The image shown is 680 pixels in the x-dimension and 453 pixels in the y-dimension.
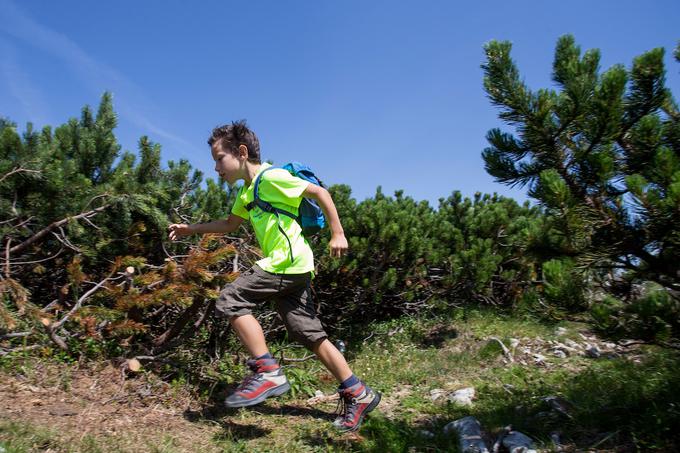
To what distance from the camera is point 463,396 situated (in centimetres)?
340

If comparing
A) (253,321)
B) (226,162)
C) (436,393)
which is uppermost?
(226,162)

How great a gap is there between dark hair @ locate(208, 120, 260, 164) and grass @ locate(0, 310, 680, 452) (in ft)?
5.63

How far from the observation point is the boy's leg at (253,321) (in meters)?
2.73

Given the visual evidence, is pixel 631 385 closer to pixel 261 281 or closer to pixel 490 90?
pixel 490 90

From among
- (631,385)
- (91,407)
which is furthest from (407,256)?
(91,407)

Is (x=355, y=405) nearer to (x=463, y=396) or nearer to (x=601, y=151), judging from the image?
(x=463, y=396)

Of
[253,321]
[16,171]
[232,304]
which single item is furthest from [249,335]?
[16,171]

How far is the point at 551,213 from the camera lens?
7.31 feet

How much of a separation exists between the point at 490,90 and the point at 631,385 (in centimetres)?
210

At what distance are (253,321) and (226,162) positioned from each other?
41.1 inches

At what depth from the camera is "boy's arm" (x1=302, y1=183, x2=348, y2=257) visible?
269cm

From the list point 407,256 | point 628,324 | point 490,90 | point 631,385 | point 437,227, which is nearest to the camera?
point 628,324

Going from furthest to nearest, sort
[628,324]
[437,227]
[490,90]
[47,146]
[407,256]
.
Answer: [437,227] → [407,256] → [47,146] → [490,90] → [628,324]

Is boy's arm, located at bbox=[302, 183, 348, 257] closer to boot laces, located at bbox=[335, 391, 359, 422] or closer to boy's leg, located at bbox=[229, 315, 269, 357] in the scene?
boy's leg, located at bbox=[229, 315, 269, 357]
